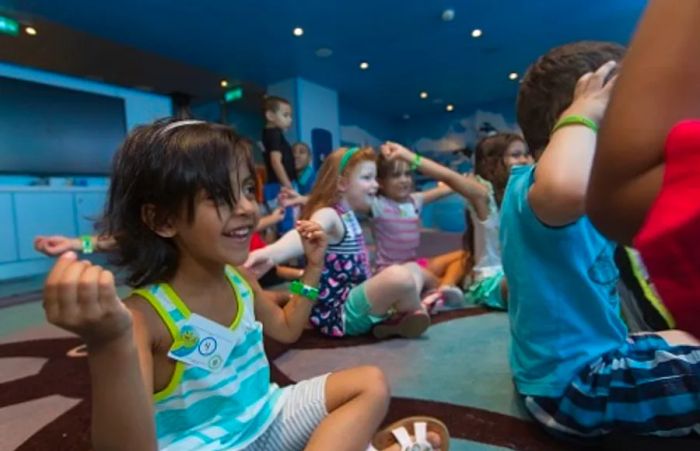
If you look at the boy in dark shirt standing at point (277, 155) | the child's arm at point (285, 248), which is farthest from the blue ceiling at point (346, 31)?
the child's arm at point (285, 248)

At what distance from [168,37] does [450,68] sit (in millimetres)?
3059

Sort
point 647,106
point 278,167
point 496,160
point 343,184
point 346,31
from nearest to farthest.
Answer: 1. point 647,106
2. point 343,184
3. point 496,160
4. point 278,167
5. point 346,31

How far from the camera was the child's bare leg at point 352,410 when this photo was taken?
0.54 metres

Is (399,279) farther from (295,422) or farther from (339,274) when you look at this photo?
(295,422)

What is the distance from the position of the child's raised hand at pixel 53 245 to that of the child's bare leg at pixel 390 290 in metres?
0.68

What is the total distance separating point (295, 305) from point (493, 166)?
123cm

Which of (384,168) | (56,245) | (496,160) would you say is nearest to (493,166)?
(496,160)

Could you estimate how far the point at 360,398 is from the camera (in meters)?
0.59

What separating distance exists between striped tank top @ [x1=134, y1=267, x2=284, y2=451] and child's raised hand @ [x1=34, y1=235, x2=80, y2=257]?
344mm

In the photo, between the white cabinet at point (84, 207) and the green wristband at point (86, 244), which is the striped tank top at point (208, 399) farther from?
the white cabinet at point (84, 207)

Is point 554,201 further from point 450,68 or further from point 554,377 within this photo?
Result: point 450,68

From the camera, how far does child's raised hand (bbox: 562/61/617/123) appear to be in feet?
1.65

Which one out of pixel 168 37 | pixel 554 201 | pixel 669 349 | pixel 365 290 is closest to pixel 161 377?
pixel 554 201

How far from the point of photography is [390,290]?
45.9 inches
